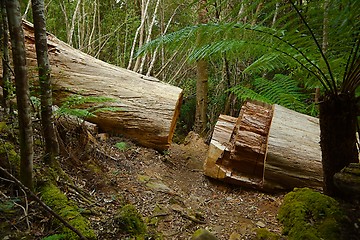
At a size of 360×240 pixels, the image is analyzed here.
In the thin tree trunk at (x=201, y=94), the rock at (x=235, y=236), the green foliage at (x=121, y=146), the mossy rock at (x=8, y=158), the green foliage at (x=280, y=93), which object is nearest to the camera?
the mossy rock at (x=8, y=158)

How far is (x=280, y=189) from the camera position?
134 inches

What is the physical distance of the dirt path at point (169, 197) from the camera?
2457 millimetres

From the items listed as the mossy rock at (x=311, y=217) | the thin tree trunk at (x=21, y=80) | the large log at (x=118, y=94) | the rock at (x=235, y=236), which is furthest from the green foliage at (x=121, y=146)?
the mossy rock at (x=311, y=217)

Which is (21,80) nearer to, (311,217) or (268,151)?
(311,217)

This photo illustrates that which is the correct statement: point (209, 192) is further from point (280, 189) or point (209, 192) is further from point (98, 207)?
point (98, 207)

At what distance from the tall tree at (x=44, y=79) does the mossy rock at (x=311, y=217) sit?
1.88m

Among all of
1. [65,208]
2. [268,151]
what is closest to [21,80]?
[65,208]

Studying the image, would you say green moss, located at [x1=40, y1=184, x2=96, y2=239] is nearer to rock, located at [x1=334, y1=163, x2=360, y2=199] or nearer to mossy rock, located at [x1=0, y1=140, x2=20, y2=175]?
mossy rock, located at [x1=0, y1=140, x2=20, y2=175]

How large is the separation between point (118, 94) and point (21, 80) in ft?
7.76

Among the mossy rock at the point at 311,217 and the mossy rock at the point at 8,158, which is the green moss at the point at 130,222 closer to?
the mossy rock at the point at 8,158

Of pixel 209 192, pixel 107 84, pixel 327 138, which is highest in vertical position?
pixel 327 138

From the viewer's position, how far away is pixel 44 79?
2145 mm

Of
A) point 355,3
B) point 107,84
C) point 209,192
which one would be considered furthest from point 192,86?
point 355,3

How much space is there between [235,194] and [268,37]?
6.85ft
